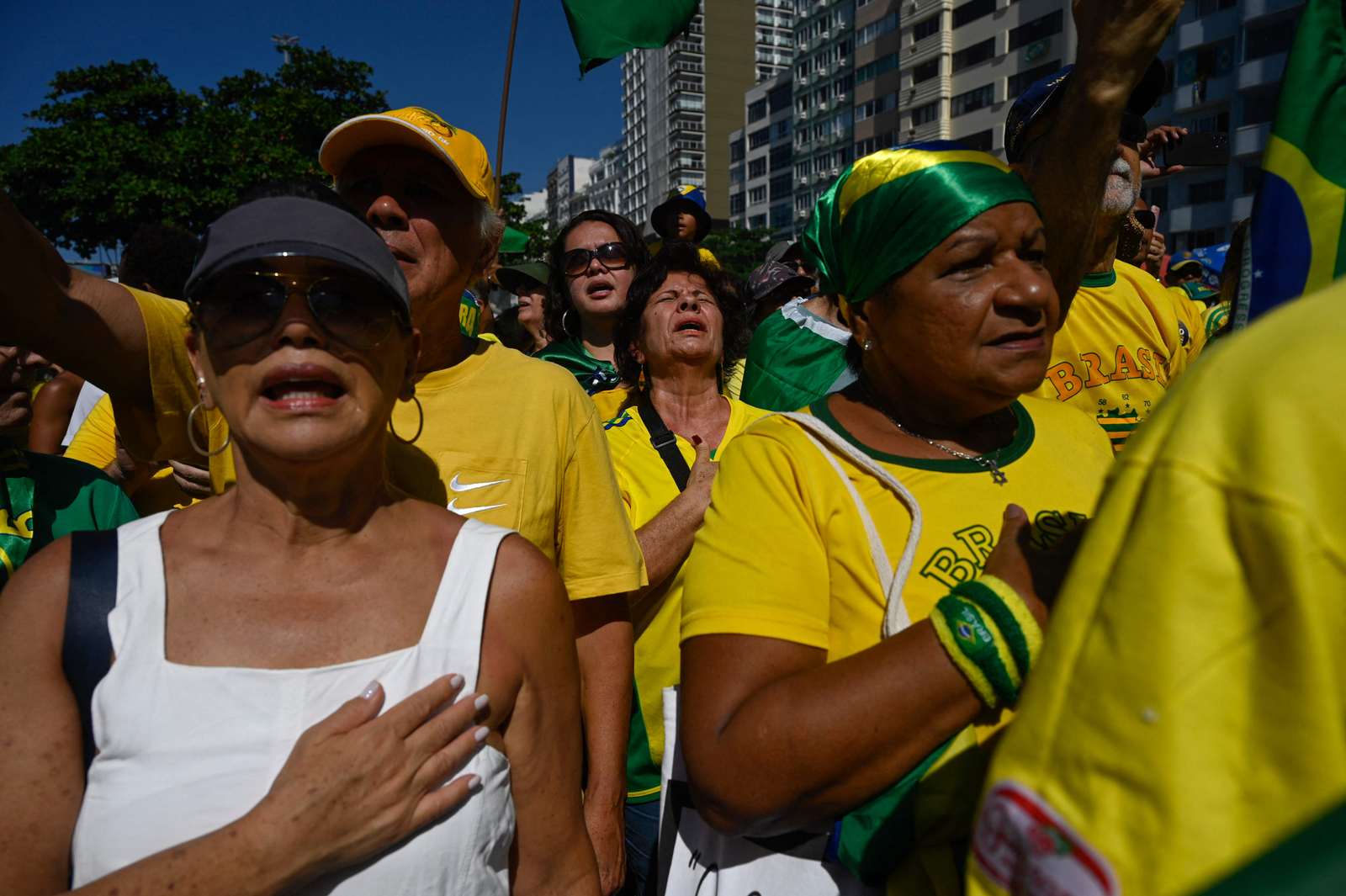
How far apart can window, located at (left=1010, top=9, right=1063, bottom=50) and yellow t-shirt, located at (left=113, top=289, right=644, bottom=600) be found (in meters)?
50.1

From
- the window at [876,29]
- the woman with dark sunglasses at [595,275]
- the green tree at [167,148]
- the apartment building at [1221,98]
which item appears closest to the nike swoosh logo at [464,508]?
the woman with dark sunglasses at [595,275]

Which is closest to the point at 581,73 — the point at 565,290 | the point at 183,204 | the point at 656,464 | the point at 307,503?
the point at 565,290

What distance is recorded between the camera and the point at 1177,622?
2.15 ft

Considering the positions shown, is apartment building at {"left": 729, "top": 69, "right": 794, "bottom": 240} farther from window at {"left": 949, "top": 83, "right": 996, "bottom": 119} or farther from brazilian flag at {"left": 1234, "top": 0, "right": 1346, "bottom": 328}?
brazilian flag at {"left": 1234, "top": 0, "right": 1346, "bottom": 328}

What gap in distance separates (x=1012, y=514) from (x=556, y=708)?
946mm

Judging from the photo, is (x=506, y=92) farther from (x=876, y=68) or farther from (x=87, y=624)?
(x=876, y=68)

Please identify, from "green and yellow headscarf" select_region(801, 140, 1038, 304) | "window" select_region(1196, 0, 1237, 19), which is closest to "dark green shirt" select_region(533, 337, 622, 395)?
"green and yellow headscarf" select_region(801, 140, 1038, 304)

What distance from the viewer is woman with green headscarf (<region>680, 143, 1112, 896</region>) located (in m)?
1.27

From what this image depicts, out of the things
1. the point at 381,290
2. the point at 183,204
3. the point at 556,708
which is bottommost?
the point at 556,708

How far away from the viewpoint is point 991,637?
1193 millimetres

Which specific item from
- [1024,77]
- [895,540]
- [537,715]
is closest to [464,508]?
[537,715]

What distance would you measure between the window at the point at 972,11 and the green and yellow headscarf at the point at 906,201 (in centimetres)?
5606

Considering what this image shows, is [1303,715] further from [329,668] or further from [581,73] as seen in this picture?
[581,73]

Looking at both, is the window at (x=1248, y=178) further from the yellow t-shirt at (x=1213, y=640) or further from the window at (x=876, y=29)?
the yellow t-shirt at (x=1213, y=640)
